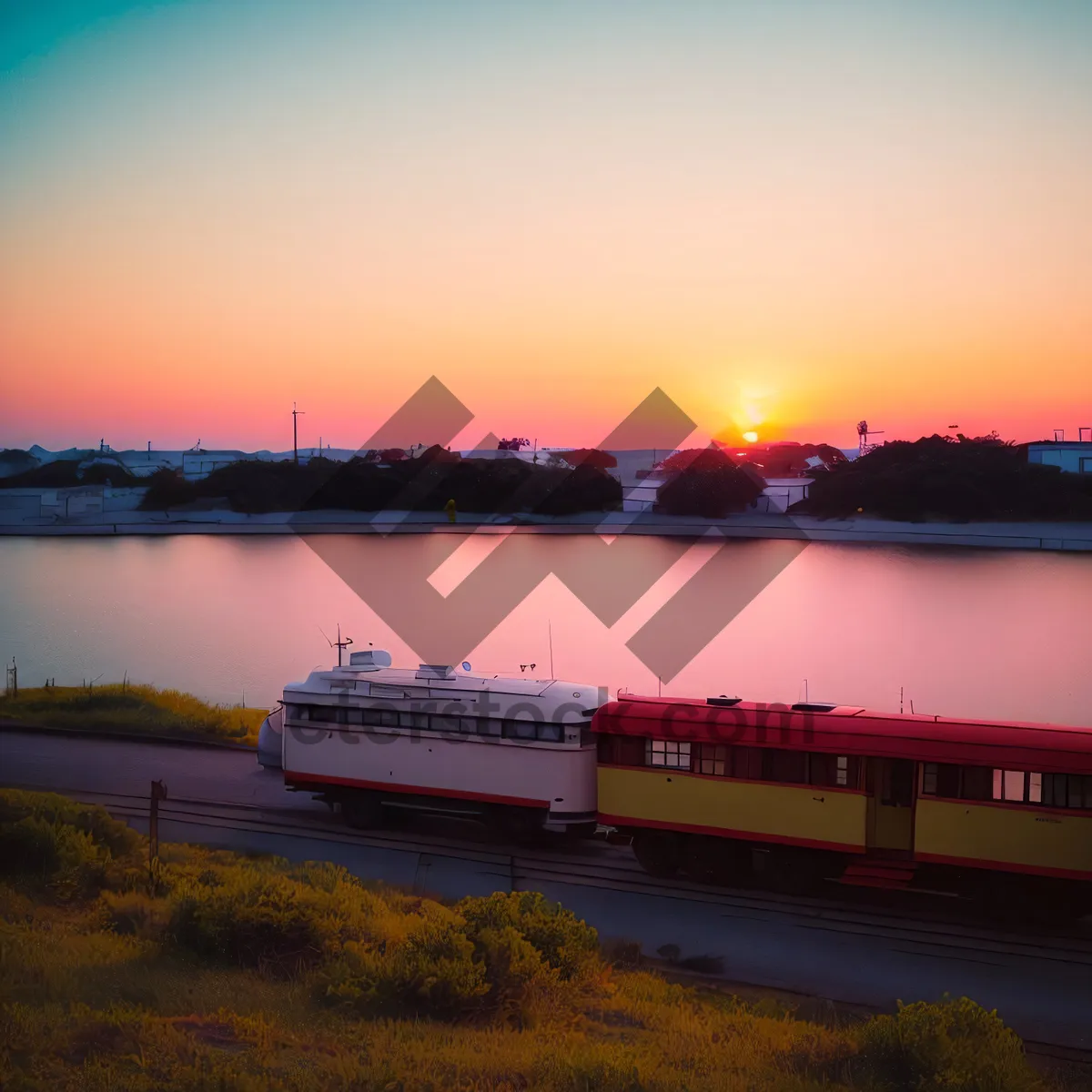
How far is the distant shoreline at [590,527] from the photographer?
378 ft

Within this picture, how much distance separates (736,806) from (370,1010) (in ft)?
27.9

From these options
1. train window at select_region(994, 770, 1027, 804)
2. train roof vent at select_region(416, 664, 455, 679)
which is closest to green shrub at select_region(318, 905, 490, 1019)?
train window at select_region(994, 770, 1027, 804)

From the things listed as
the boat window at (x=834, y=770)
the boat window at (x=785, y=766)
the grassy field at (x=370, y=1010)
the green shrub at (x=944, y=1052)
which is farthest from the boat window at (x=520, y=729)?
the green shrub at (x=944, y=1052)

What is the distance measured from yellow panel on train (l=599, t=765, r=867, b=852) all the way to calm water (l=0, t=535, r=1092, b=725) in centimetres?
3648

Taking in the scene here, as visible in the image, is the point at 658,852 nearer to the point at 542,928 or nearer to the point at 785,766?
the point at 785,766

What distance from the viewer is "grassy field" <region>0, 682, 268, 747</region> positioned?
35156 millimetres

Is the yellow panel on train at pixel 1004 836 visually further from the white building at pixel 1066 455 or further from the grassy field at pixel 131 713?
the white building at pixel 1066 455

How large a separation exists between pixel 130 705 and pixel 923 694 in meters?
39.6

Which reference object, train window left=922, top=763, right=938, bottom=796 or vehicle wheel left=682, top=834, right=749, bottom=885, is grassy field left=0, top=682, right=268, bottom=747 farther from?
train window left=922, top=763, right=938, bottom=796

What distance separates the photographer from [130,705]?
39594 mm

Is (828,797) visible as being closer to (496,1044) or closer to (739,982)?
(739,982)

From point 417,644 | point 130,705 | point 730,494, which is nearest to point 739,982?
point 130,705

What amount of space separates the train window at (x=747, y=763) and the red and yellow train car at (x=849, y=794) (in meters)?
0.02

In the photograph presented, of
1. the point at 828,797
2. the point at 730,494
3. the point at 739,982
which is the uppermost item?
the point at 730,494
